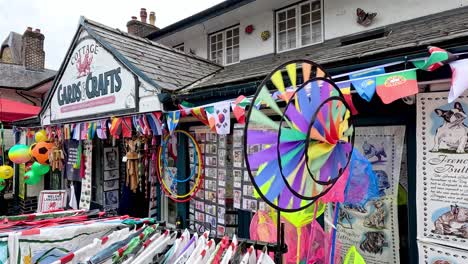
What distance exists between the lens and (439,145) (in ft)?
8.27

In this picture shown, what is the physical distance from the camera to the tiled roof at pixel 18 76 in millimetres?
15358

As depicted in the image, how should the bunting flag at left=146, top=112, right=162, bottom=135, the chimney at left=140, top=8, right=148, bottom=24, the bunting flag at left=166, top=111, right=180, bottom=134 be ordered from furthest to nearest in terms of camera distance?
the chimney at left=140, top=8, right=148, bottom=24 < the bunting flag at left=146, top=112, right=162, bottom=135 < the bunting flag at left=166, top=111, right=180, bottom=134

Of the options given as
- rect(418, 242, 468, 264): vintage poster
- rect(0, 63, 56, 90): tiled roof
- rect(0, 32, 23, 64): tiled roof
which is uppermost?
rect(0, 32, 23, 64): tiled roof

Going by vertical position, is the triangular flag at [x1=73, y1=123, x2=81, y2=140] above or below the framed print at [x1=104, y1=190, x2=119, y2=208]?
above

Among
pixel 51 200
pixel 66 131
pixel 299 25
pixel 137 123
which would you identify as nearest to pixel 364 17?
pixel 299 25

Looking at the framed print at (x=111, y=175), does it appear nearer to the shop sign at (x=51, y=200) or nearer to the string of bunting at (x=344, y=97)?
the string of bunting at (x=344, y=97)

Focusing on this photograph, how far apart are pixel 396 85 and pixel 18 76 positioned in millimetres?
19864

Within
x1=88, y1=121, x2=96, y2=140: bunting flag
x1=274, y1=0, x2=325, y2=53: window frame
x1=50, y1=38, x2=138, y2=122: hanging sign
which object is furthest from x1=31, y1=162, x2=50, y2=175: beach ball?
x1=274, y1=0, x2=325, y2=53: window frame

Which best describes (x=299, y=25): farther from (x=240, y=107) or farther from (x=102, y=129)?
(x=102, y=129)

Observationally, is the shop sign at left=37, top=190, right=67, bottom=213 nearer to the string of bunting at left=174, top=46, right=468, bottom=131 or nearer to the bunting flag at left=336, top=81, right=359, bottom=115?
the string of bunting at left=174, top=46, right=468, bottom=131

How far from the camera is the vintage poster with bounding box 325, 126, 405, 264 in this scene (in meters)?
→ 3.30

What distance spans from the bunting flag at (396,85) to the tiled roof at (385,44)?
0.46m

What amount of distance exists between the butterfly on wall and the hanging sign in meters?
4.73

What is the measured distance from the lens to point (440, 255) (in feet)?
8.25
